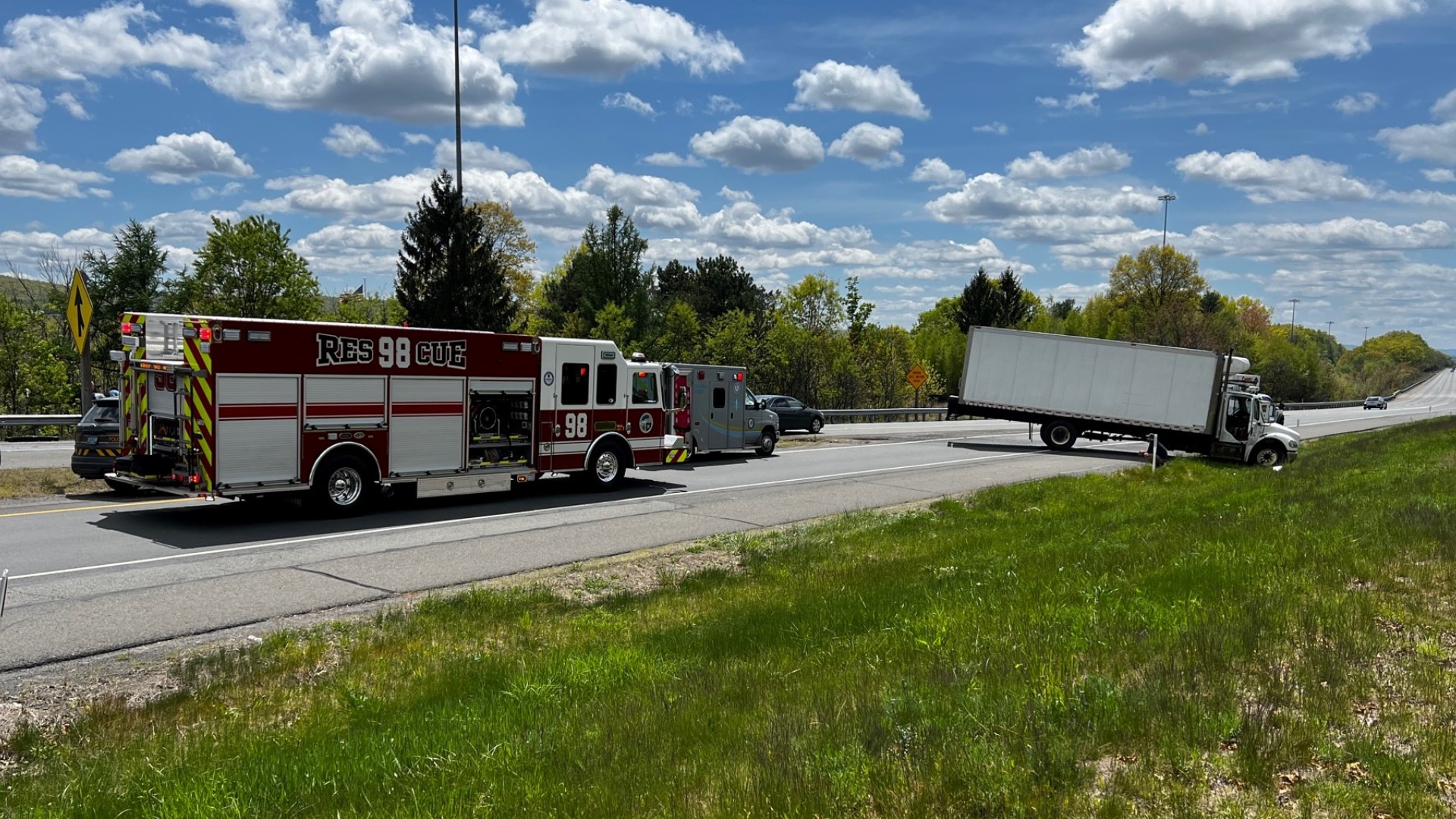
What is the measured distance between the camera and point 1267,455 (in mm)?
30234

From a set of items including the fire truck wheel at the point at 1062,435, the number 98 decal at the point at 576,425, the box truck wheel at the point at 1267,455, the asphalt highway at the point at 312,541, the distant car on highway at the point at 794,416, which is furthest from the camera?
the distant car on highway at the point at 794,416

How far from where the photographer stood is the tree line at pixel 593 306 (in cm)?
5116

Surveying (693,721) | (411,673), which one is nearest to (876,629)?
(693,721)

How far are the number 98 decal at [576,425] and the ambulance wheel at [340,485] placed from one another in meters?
4.08

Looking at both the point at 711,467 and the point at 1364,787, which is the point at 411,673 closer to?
the point at 1364,787

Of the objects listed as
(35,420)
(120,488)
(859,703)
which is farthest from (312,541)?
(35,420)

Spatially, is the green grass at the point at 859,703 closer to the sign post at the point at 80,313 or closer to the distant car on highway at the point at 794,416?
the sign post at the point at 80,313

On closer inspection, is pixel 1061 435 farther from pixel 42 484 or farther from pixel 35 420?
pixel 35 420

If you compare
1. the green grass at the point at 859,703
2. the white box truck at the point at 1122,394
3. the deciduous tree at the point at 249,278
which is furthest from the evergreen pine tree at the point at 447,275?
the green grass at the point at 859,703

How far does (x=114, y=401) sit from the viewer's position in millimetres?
17391

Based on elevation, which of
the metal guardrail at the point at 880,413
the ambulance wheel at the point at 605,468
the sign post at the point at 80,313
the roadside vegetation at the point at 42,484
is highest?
the sign post at the point at 80,313

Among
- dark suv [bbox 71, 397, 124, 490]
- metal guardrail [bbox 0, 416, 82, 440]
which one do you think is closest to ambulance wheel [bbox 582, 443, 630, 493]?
dark suv [bbox 71, 397, 124, 490]

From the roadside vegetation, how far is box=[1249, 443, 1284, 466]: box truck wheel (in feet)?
97.2

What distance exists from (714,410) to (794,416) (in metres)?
14.8
